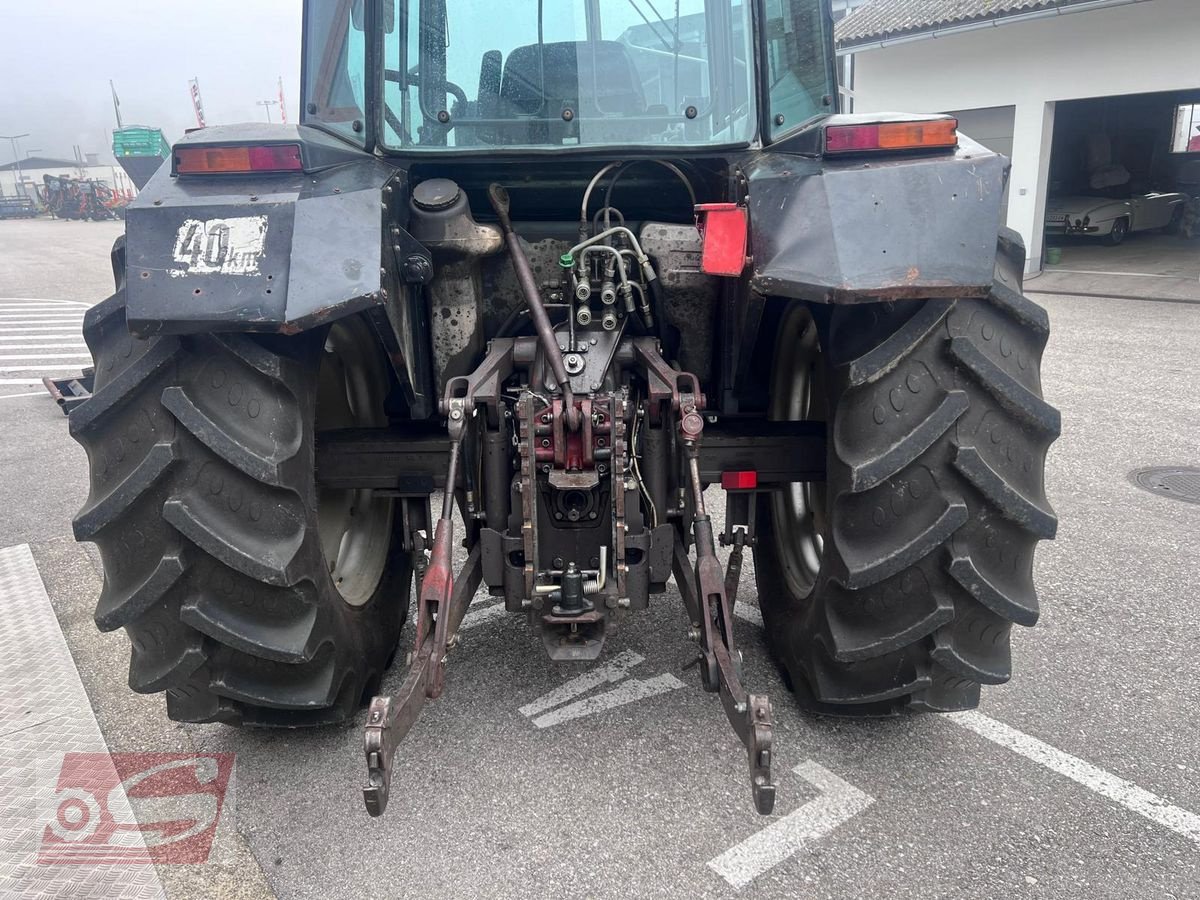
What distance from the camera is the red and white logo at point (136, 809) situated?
8.34 feet

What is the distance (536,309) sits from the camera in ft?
9.04

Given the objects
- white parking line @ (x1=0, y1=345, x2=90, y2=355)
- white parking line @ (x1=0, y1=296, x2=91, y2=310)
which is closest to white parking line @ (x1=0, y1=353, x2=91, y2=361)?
white parking line @ (x1=0, y1=345, x2=90, y2=355)

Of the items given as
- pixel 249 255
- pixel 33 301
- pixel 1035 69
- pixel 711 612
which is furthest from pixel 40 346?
pixel 1035 69

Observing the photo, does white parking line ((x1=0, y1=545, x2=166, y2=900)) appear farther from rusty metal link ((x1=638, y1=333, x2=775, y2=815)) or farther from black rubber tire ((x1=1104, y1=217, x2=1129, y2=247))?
black rubber tire ((x1=1104, y1=217, x2=1129, y2=247))

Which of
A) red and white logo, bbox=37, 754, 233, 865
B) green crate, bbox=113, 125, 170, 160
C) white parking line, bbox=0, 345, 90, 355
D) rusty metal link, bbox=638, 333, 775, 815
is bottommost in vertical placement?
red and white logo, bbox=37, 754, 233, 865

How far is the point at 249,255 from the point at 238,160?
0.36 metres

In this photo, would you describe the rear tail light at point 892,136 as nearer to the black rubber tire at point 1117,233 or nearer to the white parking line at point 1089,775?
the white parking line at point 1089,775

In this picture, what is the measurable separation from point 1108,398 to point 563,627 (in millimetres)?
6303

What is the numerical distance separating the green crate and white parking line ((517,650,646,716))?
45.4 metres

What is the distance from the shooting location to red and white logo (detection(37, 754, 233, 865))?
2.54m

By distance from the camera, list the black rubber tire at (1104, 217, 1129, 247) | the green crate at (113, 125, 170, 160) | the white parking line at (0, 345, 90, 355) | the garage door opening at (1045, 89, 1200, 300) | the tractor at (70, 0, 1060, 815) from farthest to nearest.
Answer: the green crate at (113, 125, 170, 160)
the black rubber tire at (1104, 217, 1129, 247)
the garage door opening at (1045, 89, 1200, 300)
the white parking line at (0, 345, 90, 355)
the tractor at (70, 0, 1060, 815)

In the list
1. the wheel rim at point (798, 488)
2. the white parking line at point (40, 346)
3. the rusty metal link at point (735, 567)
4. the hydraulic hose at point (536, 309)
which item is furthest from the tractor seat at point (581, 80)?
the white parking line at point (40, 346)

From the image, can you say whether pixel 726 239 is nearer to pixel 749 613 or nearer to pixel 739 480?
pixel 739 480

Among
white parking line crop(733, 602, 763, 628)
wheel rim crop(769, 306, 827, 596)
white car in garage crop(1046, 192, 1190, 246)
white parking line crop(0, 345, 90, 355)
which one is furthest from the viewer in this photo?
white car in garage crop(1046, 192, 1190, 246)
